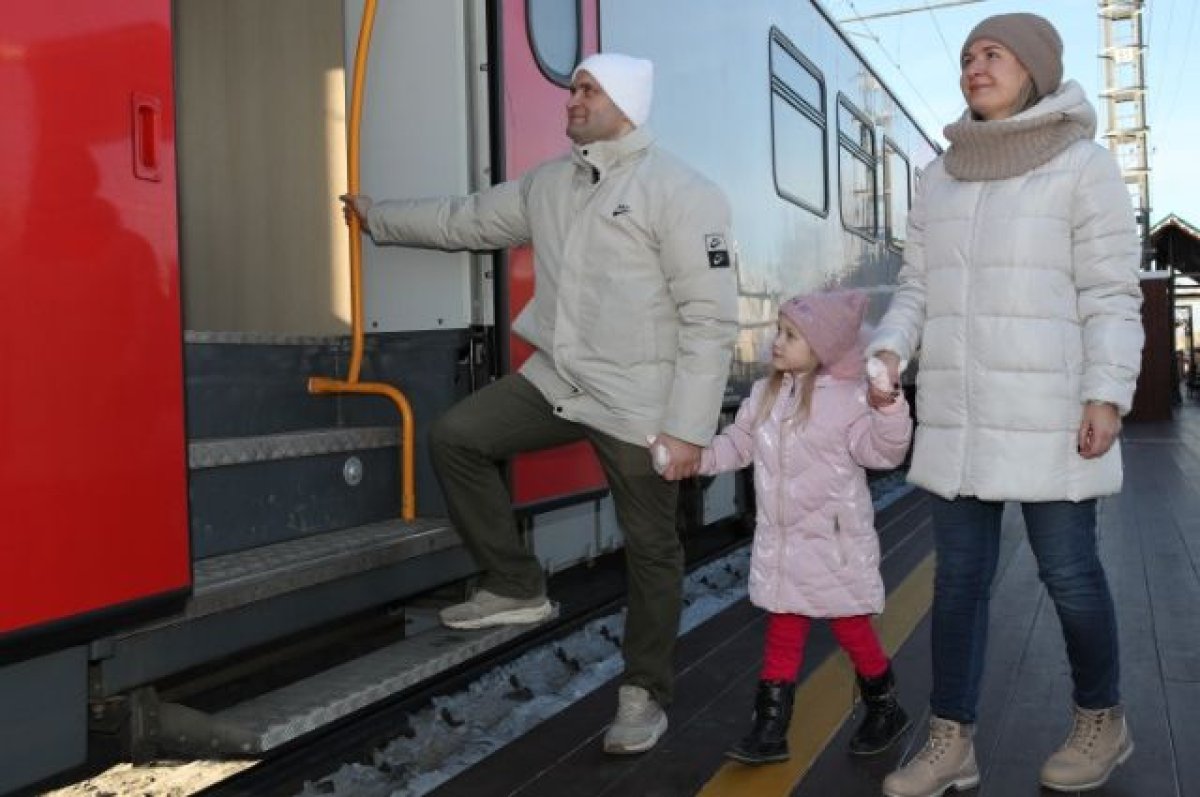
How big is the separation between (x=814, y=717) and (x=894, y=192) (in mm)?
6809

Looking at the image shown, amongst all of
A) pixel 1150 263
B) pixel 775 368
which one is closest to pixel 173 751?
pixel 775 368

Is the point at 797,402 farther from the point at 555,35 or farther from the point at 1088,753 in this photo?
the point at 555,35

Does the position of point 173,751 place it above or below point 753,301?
below

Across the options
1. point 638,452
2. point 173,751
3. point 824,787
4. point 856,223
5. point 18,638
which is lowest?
point 824,787

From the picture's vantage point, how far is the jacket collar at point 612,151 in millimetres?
2990

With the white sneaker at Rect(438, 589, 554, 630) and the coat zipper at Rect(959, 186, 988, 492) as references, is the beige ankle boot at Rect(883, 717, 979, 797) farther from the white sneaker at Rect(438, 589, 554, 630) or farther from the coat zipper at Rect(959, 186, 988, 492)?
the white sneaker at Rect(438, 589, 554, 630)

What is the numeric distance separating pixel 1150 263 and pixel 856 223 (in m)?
17.6

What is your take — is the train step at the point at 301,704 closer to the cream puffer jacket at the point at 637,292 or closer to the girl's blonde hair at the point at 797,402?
the cream puffer jacket at the point at 637,292

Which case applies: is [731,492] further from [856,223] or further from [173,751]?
[173,751]

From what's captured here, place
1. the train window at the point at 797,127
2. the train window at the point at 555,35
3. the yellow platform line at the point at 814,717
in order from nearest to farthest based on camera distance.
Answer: the yellow platform line at the point at 814,717
the train window at the point at 555,35
the train window at the point at 797,127

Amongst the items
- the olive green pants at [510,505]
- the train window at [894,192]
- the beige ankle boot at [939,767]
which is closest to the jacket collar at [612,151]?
the olive green pants at [510,505]

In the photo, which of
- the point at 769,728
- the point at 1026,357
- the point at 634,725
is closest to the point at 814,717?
the point at 769,728

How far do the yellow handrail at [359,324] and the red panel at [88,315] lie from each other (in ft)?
2.97

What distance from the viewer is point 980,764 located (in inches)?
113
